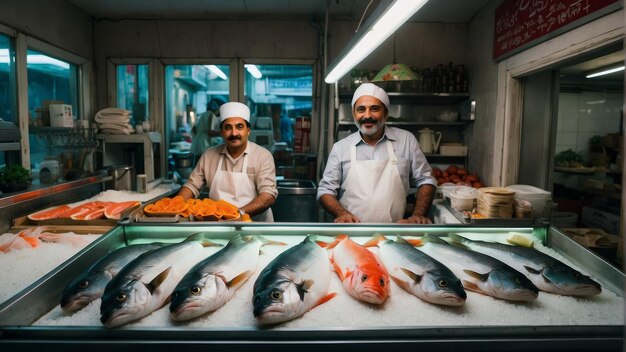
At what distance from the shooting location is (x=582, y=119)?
7.44m

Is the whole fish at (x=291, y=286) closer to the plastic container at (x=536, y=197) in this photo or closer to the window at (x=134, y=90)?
the plastic container at (x=536, y=197)

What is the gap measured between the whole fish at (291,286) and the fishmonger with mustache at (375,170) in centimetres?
164

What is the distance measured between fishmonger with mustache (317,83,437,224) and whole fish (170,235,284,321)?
63.1 inches

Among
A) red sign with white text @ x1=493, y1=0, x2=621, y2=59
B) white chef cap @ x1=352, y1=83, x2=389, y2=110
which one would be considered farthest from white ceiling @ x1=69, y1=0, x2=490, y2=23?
white chef cap @ x1=352, y1=83, x2=389, y2=110

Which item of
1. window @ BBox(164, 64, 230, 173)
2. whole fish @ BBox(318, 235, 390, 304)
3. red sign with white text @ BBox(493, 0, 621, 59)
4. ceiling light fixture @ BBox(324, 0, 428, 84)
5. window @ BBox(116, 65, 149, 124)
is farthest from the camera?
window @ BBox(164, 64, 230, 173)

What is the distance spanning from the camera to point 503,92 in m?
4.78

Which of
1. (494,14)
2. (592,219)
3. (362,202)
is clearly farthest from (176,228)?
(592,219)

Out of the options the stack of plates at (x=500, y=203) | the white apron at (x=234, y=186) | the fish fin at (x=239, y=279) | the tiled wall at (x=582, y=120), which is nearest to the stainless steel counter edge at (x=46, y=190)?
the white apron at (x=234, y=186)

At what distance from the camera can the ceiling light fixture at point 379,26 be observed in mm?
1738

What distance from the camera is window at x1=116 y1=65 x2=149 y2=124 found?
20.1 feet

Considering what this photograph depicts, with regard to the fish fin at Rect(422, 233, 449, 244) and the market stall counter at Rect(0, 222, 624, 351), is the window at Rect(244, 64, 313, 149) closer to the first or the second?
the fish fin at Rect(422, 233, 449, 244)

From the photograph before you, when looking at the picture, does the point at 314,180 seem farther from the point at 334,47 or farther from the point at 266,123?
the point at 334,47

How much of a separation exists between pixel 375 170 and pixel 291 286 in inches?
89.6

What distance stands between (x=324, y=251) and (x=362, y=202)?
1.67 meters
